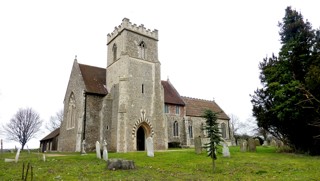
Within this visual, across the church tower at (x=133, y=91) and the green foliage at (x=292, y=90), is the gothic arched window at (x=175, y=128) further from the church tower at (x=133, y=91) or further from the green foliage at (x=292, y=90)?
the green foliage at (x=292, y=90)

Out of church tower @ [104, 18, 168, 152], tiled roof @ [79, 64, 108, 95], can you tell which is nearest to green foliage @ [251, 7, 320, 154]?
church tower @ [104, 18, 168, 152]

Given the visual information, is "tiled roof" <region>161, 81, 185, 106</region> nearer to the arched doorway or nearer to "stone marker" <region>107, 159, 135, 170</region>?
the arched doorway

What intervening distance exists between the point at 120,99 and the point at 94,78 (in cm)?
574

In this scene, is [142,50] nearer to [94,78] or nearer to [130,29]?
[130,29]

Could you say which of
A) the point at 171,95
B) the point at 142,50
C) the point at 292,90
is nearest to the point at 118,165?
the point at 292,90

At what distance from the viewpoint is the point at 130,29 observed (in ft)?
94.5

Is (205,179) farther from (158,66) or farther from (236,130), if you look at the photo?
(236,130)

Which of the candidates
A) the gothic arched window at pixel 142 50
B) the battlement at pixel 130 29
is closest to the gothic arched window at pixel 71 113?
the battlement at pixel 130 29

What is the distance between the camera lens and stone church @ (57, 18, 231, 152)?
26.3 metres

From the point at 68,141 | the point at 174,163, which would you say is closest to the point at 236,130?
the point at 68,141

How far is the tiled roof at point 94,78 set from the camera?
28.2 meters

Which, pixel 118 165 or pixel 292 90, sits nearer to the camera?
pixel 118 165

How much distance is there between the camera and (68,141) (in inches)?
1145

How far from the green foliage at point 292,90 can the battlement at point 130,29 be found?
13976 mm
